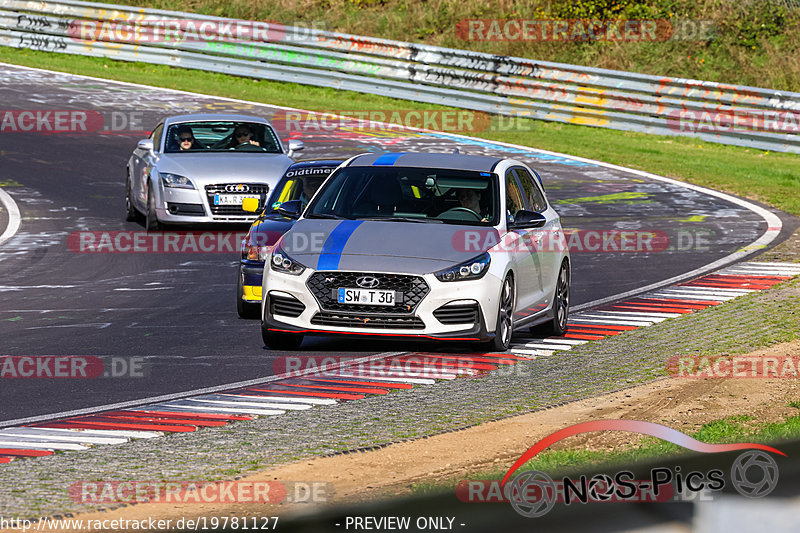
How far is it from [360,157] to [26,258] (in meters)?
6.15

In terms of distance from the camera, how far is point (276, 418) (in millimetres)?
8500

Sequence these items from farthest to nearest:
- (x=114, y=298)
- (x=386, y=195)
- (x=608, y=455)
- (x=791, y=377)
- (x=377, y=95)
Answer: (x=377, y=95) < (x=114, y=298) < (x=386, y=195) < (x=791, y=377) < (x=608, y=455)

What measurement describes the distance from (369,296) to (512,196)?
2.11m

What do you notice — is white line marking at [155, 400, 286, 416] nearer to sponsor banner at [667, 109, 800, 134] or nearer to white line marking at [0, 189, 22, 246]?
white line marking at [0, 189, 22, 246]

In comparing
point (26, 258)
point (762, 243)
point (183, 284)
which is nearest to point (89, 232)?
point (26, 258)

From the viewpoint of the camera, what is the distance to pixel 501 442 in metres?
7.84

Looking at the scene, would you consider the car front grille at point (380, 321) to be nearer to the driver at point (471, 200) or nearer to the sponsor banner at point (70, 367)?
the driver at point (471, 200)

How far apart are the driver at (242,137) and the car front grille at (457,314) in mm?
9419

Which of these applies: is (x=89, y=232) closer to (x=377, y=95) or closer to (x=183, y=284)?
(x=183, y=284)

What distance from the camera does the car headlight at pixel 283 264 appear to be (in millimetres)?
10664

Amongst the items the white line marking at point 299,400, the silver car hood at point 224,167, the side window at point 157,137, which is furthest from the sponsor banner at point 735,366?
the side window at point 157,137

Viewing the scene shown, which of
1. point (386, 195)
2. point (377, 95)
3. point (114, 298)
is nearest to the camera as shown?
point (386, 195)

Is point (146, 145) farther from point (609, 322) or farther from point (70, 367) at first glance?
point (70, 367)

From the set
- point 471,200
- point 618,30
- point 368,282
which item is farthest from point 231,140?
point 618,30
